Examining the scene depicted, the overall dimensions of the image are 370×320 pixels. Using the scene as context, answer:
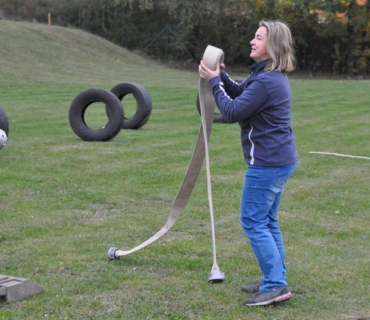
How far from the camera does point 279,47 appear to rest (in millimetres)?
5520

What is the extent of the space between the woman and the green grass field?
0.39 metres

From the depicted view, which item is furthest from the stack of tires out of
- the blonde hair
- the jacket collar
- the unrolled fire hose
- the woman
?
the blonde hair

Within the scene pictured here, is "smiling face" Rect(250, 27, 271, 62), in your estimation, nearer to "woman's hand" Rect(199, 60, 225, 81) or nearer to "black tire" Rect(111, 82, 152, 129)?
"woman's hand" Rect(199, 60, 225, 81)

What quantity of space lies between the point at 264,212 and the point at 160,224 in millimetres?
2749

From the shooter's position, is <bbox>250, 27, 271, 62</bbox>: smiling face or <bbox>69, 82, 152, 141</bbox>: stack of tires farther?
<bbox>69, 82, 152, 141</bbox>: stack of tires

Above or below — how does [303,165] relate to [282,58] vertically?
below

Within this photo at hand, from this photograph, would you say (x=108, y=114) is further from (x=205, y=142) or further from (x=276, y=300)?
(x=276, y=300)

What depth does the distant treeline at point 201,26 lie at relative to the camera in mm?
44625

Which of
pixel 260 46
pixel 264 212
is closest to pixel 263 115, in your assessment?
pixel 260 46

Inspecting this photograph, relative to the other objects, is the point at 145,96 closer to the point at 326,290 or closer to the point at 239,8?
the point at 326,290

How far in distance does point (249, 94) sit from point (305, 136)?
10528 mm

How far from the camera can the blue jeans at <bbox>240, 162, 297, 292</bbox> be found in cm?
559

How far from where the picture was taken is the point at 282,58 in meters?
5.54

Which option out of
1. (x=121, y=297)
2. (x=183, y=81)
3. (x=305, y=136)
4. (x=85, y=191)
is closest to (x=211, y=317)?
(x=121, y=297)
